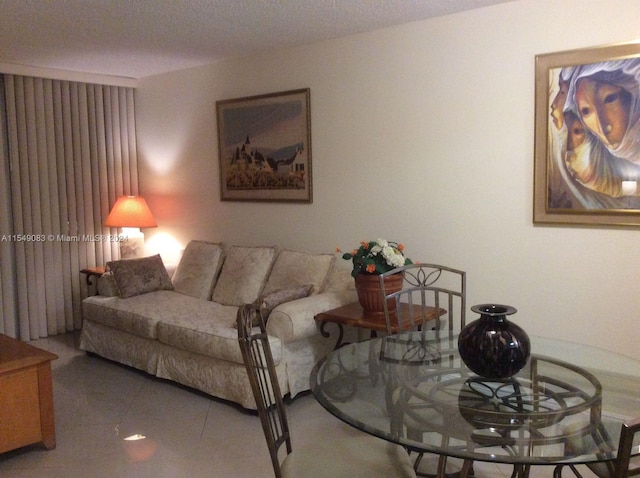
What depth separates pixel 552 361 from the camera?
221cm

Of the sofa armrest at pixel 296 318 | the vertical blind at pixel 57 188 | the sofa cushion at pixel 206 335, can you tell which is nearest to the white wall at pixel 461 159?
the sofa armrest at pixel 296 318

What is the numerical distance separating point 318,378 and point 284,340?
133cm

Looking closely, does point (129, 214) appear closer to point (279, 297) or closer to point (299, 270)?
point (299, 270)

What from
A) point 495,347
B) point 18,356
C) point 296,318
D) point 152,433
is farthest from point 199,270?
point 495,347

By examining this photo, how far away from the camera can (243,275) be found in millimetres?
4359

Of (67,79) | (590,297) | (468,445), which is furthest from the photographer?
(67,79)

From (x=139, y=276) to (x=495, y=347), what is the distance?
137 inches

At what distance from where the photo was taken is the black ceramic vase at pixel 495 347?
184 centimetres

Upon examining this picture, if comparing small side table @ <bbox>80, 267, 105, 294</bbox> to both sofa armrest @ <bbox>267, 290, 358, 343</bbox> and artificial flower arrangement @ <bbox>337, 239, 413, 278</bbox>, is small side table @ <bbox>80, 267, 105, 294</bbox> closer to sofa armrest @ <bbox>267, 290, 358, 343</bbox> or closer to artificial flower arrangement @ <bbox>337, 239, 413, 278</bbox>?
sofa armrest @ <bbox>267, 290, 358, 343</bbox>

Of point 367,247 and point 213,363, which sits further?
point 213,363

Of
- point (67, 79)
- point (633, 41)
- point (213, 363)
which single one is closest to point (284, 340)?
point (213, 363)

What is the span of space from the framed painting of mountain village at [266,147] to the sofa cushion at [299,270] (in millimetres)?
489

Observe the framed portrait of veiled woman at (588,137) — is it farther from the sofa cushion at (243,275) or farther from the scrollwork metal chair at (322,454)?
the sofa cushion at (243,275)

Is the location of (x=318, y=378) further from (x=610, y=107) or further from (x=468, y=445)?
(x=610, y=107)
